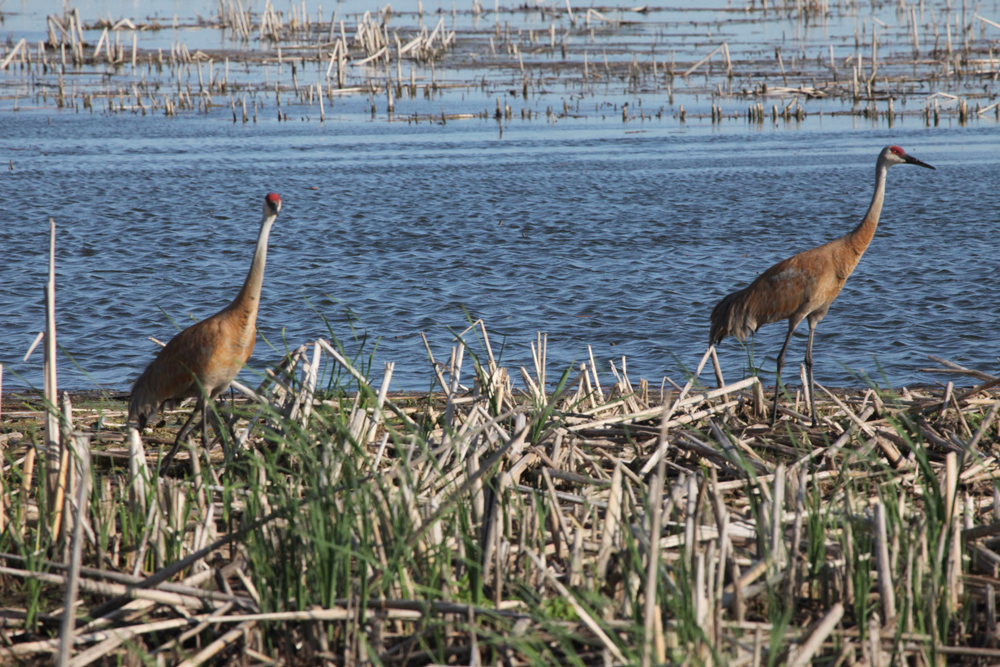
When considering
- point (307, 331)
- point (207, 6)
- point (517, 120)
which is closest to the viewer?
point (307, 331)

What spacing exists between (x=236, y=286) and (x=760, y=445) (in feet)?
22.6

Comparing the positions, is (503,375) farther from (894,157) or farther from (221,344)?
(894,157)

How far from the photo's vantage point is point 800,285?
23.7ft

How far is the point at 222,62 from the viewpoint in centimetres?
3198

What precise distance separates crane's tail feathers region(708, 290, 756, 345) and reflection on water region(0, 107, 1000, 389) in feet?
2.26

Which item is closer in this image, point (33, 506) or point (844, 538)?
point (844, 538)

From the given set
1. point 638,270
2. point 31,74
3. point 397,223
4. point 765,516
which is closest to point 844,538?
point 765,516

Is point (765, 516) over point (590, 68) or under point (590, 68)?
under

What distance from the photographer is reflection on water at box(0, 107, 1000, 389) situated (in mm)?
8961

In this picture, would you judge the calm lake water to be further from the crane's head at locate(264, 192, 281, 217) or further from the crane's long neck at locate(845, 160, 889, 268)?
the crane's long neck at locate(845, 160, 889, 268)

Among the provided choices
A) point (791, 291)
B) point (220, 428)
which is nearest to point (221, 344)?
point (220, 428)

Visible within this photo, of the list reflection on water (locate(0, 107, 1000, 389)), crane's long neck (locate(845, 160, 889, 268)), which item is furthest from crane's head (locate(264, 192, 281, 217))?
crane's long neck (locate(845, 160, 889, 268))

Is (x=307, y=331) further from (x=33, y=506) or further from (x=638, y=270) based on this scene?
(x=33, y=506)

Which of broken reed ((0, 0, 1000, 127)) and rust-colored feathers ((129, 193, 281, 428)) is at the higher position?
broken reed ((0, 0, 1000, 127))
